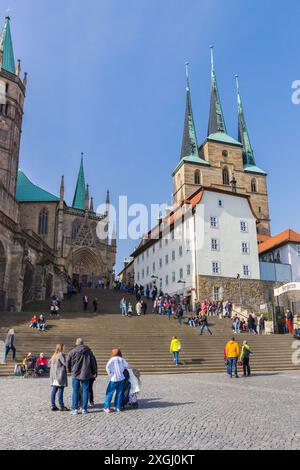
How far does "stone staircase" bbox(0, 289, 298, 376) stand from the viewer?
63.4 ft

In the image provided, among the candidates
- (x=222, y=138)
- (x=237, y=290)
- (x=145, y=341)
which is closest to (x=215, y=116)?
(x=222, y=138)

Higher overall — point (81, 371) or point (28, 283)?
point (28, 283)

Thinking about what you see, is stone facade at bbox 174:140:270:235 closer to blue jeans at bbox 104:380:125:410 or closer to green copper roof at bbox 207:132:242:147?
green copper roof at bbox 207:132:242:147

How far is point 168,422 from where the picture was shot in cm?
764

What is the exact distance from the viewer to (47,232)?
57.8 m

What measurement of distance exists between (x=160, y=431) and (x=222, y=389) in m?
6.17

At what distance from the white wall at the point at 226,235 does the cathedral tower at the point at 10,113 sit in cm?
2205

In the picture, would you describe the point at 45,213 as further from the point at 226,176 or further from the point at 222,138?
the point at 222,138

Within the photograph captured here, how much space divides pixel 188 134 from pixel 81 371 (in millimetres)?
75187

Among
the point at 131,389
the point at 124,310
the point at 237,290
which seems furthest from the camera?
the point at 237,290

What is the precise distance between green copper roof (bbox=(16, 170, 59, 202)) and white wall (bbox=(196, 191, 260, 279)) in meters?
23.9

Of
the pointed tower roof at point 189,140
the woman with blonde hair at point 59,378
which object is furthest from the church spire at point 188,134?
the woman with blonde hair at point 59,378

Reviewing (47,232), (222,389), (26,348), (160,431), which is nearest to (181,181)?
(47,232)
